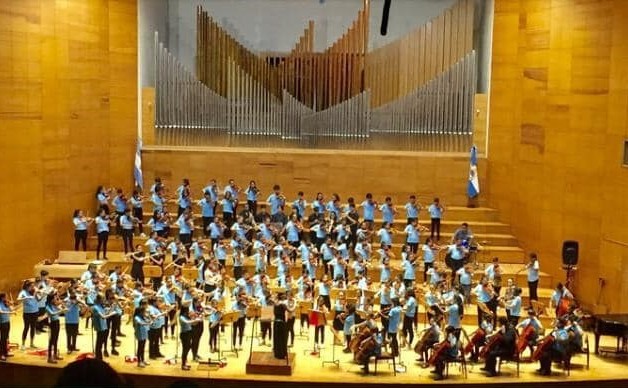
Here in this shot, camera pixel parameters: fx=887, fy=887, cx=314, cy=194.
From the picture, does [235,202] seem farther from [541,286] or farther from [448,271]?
[541,286]

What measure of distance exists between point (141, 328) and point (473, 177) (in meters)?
7.17

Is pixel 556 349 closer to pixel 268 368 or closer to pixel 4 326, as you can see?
pixel 268 368

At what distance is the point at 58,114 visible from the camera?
A: 46.8 ft

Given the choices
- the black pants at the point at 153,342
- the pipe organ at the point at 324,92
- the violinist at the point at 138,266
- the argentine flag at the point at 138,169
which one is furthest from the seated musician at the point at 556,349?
the argentine flag at the point at 138,169

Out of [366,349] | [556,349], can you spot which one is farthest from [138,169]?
[556,349]

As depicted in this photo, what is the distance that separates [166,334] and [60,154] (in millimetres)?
4170

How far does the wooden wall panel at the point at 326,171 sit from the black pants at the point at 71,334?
5.22 m

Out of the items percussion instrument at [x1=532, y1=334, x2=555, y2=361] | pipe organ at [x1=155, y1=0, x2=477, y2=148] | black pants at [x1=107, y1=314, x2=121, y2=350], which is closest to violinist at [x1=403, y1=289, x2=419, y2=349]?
percussion instrument at [x1=532, y1=334, x2=555, y2=361]

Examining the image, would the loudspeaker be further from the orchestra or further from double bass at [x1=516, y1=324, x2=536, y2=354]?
double bass at [x1=516, y1=324, x2=536, y2=354]

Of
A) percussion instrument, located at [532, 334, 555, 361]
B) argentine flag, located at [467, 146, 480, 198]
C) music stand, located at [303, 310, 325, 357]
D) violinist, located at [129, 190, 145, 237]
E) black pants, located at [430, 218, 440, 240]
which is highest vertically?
argentine flag, located at [467, 146, 480, 198]

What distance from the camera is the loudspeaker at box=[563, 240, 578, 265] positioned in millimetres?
12688

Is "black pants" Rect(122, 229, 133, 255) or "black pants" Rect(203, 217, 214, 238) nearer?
"black pants" Rect(122, 229, 133, 255)

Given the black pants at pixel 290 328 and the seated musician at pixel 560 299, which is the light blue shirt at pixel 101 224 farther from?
the seated musician at pixel 560 299

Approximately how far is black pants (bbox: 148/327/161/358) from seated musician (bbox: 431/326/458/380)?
331cm
